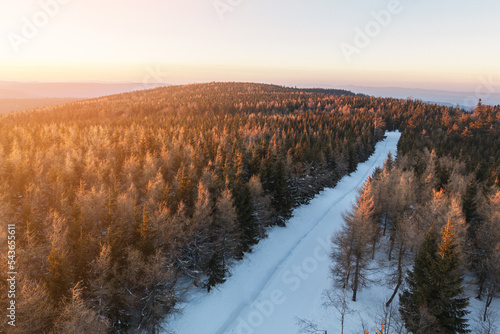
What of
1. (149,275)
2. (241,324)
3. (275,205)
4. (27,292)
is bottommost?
(241,324)

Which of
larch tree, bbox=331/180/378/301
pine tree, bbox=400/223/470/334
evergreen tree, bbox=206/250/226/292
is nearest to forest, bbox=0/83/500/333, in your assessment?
evergreen tree, bbox=206/250/226/292

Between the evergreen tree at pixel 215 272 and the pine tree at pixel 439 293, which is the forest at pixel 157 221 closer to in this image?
the evergreen tree at pixel 215 272

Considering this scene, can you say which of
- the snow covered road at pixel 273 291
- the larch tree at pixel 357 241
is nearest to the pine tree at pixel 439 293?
the larch tree at pixel 357 241

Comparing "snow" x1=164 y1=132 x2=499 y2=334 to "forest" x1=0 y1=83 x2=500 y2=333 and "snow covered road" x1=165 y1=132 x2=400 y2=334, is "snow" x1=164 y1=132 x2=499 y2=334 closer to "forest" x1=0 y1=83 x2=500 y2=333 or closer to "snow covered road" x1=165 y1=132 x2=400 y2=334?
"snow covered road" x1=165 y1=132 x2=400 y2=334

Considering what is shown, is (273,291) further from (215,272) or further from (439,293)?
(439,293)

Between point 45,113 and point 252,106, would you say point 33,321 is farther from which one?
point 252,106

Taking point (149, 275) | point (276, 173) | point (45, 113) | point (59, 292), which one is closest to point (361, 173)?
point (276, 173)

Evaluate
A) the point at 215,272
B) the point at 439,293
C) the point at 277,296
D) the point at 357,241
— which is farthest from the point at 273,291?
the point at 439,293
